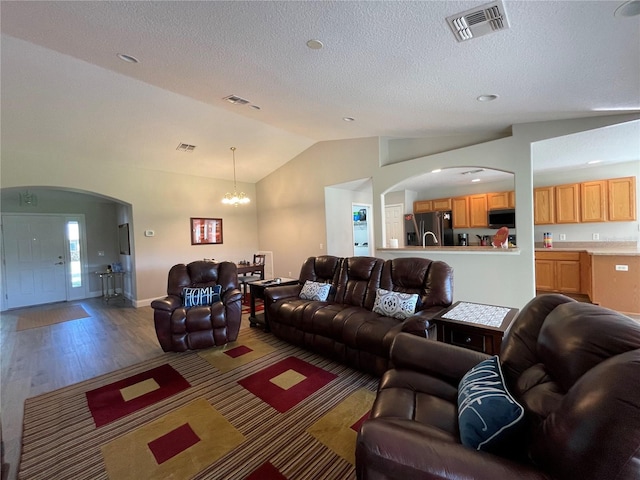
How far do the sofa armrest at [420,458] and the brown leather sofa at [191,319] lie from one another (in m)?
2.68

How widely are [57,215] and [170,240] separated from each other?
285 cm

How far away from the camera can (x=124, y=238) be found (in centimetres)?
682

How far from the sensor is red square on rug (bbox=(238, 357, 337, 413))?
7.58 ft

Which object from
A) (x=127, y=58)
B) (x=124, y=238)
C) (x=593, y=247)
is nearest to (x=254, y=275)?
(x=124, y=238)

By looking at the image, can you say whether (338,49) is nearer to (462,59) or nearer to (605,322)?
(462,59)

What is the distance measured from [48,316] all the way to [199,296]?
12.9 ft

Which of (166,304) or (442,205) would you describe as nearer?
(166,304)

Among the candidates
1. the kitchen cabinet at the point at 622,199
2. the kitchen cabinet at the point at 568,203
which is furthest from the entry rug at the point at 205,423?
the kitchen cabinet at the point at 622,199

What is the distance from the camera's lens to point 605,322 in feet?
3.43

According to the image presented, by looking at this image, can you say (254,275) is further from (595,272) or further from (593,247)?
(593,247)

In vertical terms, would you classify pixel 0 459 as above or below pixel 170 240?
below

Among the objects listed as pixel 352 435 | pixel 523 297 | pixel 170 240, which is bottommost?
pixel 352 435

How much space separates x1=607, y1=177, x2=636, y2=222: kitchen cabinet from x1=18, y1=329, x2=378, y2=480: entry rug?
513cm

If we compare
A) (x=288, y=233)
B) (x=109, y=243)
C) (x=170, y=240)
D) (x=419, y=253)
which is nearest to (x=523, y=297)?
(x=419, y=253)
